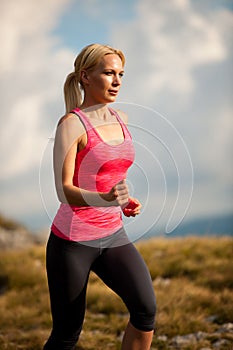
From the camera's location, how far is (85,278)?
3.21 m

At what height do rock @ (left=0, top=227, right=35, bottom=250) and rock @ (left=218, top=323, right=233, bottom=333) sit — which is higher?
rock @ (left=0, top=227, right=35, bottom=250)

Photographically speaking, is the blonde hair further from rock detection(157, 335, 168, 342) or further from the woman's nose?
rock detection(157, 335, 168, 342)

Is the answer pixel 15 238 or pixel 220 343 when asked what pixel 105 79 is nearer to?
pixel 220 343

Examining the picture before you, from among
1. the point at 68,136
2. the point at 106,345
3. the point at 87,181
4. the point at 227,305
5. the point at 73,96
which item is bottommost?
the point at 106,345

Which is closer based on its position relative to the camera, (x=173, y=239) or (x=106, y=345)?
(x=106, y=345)

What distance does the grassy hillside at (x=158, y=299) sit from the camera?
5.33 metres

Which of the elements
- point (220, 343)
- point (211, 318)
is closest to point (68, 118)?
point (220, 343)

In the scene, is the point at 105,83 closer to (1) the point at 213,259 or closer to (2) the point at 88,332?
(2) the point at 88,332

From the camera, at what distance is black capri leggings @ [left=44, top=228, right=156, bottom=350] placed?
3127 mm

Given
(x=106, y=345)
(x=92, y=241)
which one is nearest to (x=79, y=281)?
(x=92, y=241)

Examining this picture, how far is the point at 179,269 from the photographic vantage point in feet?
26.8

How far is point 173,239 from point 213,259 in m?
1.98

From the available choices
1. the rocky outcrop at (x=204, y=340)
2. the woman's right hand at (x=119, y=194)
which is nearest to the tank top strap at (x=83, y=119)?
the woman's right hand at (x=119, y=194)

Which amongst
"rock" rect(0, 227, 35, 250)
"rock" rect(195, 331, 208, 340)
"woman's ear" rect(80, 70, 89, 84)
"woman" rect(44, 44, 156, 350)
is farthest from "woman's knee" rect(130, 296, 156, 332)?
"rock" rect(0, 227, 35, 250)
